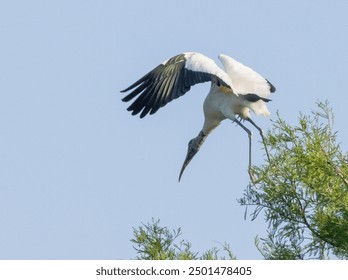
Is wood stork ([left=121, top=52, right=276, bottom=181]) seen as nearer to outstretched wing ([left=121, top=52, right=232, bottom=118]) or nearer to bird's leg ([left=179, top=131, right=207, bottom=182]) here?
outstretched wing ([left=121, top=52, right=232, bottom=118])

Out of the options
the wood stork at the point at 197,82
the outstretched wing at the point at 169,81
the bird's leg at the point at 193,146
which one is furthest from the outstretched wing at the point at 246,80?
the bird's leg at the point at 193,146

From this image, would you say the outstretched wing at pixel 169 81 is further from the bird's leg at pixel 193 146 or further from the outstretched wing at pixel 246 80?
the bird's leg at pixel 193 146

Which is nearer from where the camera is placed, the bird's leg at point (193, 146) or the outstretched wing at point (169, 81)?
the outstretched wing at point (169, 81)

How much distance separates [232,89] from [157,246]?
2776mm

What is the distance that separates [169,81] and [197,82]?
0.34 metres

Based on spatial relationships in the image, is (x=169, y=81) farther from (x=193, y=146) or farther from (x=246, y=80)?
(x=193, y=146)

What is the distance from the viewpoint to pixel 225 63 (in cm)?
1314

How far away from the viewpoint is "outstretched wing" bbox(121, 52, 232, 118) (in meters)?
12.1

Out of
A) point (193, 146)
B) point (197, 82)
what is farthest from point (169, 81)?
point (193, 146)

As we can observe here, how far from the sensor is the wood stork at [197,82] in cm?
1210

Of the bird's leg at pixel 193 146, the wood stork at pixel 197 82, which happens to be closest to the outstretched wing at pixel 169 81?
the wood stork at pixel 197 82

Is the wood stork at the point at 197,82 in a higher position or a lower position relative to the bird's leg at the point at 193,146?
lower

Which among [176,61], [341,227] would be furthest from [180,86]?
[341,227]
